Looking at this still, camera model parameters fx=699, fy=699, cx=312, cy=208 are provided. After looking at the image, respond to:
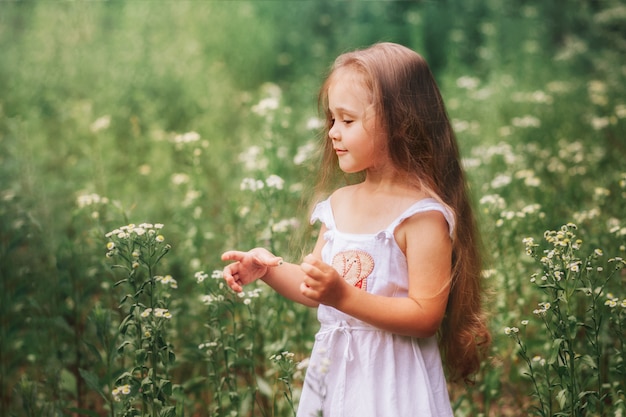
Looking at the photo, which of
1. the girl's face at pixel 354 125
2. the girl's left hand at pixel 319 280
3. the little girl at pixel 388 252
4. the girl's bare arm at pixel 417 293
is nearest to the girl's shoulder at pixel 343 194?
the little girl at pixel 388 252

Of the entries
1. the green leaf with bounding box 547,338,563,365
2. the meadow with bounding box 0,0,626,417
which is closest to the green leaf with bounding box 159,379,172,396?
the meadow with bounding box 0,0,626,417

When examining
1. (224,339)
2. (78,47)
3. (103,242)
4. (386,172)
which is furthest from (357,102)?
(78,47)

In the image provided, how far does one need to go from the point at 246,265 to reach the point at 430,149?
66 cm

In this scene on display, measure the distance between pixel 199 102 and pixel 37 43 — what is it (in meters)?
2.15

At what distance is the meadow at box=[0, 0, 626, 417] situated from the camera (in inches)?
88.8

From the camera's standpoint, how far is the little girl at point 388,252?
6.37 feet

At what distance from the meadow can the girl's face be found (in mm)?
465

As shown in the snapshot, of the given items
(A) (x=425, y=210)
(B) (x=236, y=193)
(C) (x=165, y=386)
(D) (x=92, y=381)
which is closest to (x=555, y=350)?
(A) (x=425, y=210)

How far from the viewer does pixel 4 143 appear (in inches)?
191

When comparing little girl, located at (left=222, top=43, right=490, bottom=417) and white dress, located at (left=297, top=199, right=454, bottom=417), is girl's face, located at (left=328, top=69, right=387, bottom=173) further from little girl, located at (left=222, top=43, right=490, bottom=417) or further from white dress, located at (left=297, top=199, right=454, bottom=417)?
white dress, located at (left=297, top=199, right=454, bottom=417)

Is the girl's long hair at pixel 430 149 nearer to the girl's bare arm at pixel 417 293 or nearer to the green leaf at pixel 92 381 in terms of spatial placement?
the girl's bare arm at pixel 417 293

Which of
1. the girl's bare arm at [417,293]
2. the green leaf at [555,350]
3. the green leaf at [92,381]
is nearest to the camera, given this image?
the girl's bare arm at [417,293]

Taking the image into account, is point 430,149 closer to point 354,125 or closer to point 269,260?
point 354,125

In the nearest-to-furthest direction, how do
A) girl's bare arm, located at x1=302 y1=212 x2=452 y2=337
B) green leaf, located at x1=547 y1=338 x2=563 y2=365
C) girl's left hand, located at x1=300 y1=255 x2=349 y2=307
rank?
girl's left hand, located at x1=300 y1=255 x2=349 y2=307, girl's bare arm, located at x1=302 y1=212 x2=452 y2=337, green leaf, located at x1=547 y1=338 x2=563 y2=365
